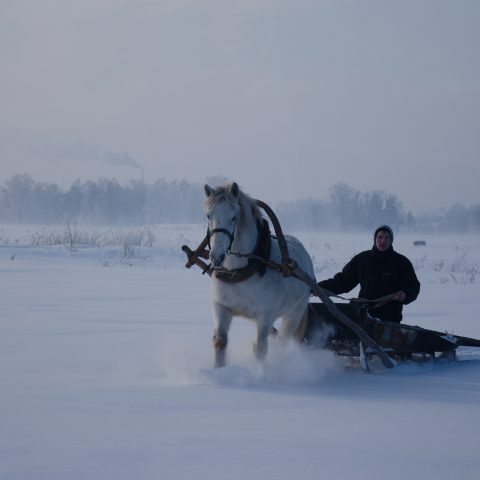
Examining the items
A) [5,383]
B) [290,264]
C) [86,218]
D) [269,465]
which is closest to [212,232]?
[290,264]

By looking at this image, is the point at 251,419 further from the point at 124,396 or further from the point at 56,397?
the point at 56,397

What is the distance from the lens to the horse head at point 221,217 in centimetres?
509

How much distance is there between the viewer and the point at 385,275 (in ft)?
22.6

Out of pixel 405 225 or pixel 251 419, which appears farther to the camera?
pixel 405 225

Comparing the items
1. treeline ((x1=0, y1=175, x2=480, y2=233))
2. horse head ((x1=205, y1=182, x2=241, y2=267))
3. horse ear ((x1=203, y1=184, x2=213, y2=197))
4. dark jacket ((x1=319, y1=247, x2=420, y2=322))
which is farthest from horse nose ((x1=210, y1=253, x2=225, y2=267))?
treeline ((x1=0, y1=175, x2=480, y2=233))

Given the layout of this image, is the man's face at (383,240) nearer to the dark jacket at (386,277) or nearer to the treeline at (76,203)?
the dark jacket at (386,277)

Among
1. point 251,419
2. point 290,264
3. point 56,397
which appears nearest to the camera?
point 251,419

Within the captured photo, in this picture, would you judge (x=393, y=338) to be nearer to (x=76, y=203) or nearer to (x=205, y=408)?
(x=205, y=408)

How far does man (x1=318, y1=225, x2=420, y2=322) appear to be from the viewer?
6.84 metres

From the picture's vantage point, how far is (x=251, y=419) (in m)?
4.10

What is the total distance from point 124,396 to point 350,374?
2126 millimetres

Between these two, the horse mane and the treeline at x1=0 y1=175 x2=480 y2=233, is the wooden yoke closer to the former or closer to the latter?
the horse mane

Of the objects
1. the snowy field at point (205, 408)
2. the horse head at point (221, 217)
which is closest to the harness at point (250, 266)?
the horse head at point (221, 217)

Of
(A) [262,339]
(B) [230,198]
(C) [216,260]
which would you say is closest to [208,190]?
(B) [230,198]
